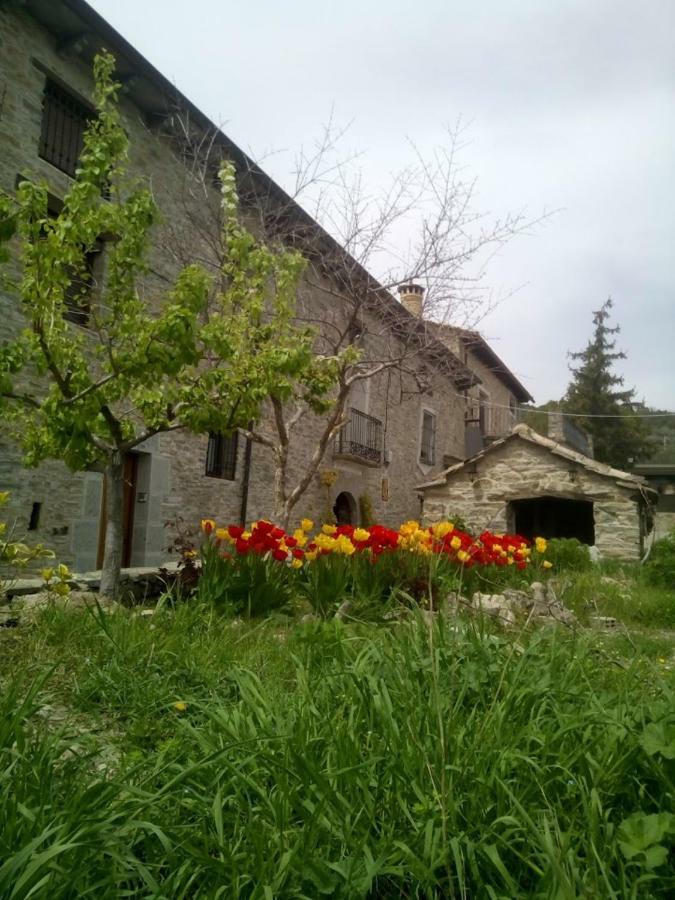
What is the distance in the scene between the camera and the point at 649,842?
1242 mm

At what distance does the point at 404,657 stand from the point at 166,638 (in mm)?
1275

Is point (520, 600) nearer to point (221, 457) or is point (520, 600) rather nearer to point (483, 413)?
point (221, 457)

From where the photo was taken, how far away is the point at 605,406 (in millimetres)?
33094

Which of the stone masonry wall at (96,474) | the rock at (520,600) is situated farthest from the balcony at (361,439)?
the rock at (520,600)

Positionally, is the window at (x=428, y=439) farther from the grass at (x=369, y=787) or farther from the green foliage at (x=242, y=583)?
the grass at (x=369, y=787)

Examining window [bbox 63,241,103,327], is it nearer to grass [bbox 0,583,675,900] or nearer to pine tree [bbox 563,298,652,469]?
grass [bbox 0,583,675,900]

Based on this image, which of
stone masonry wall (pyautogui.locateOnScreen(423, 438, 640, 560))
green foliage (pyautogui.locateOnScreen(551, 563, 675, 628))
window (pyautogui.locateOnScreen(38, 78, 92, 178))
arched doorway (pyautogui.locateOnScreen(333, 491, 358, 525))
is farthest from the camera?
arched doorway (pyautogui.locateOnScreen(333, 491, 358, 525))

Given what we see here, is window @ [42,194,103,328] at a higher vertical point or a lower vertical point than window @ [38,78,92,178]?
lower

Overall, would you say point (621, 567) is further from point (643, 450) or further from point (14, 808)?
point (643, 450)

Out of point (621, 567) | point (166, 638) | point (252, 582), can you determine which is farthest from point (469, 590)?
point (621, 567)

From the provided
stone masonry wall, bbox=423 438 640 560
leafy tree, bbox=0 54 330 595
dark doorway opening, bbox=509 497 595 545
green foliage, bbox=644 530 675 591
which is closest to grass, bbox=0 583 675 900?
leafy tree, bbox=0 54 330 595

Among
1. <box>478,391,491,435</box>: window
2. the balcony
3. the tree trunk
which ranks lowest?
the tree trunk

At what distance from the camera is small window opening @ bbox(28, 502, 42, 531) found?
7641 millimetres

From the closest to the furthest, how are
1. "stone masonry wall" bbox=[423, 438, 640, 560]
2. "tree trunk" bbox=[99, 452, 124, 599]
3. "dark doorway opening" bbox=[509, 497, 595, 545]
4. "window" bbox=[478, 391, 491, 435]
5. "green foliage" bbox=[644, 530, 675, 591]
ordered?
"tree trunk" bbox=[99, 452, 124, 599] < "green foliage" bbox=[644, 530, 675, 591] < "stone masonry wall" bbox=[423, 438, 640, 560] < "dark doorway opening" bbox=[509, 497, 595, 545] < "window" bbox=[478, 391, 491, 435]
